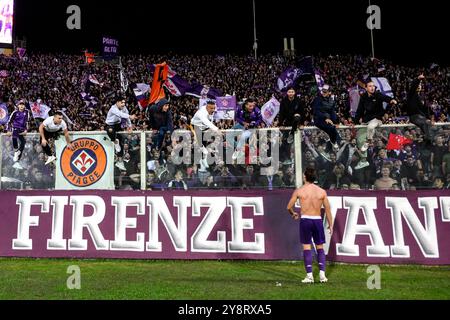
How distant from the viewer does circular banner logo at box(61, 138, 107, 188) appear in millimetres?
13977

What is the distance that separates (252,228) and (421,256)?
155 inches

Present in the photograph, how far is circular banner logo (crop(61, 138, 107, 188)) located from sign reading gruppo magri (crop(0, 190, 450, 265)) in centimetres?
41

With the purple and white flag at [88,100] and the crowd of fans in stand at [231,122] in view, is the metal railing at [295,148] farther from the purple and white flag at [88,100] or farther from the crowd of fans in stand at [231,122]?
the purple and white flag at [88,100]

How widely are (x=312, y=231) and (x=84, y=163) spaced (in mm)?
6665

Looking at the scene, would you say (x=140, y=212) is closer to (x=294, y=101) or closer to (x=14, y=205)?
(x=14, y=205)

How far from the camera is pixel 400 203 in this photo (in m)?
12.4

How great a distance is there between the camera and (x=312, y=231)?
10.3m

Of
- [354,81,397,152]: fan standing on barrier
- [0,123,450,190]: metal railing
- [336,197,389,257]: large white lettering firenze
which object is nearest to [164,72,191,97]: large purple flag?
[0,123,450,190]: metal railing

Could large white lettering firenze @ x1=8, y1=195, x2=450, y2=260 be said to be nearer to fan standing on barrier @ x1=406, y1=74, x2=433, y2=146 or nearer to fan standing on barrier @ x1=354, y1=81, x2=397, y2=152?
fan standing on barrier @ x1=406, y1=74, x2=433, y2=146

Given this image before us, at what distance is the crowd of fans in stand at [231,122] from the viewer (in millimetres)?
12555

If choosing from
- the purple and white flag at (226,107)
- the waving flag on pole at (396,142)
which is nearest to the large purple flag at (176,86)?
the purple and white flag at (226,107)

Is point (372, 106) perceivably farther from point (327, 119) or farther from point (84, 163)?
point (84, 163)

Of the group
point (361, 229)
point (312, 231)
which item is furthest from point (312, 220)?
point (361, 229)
